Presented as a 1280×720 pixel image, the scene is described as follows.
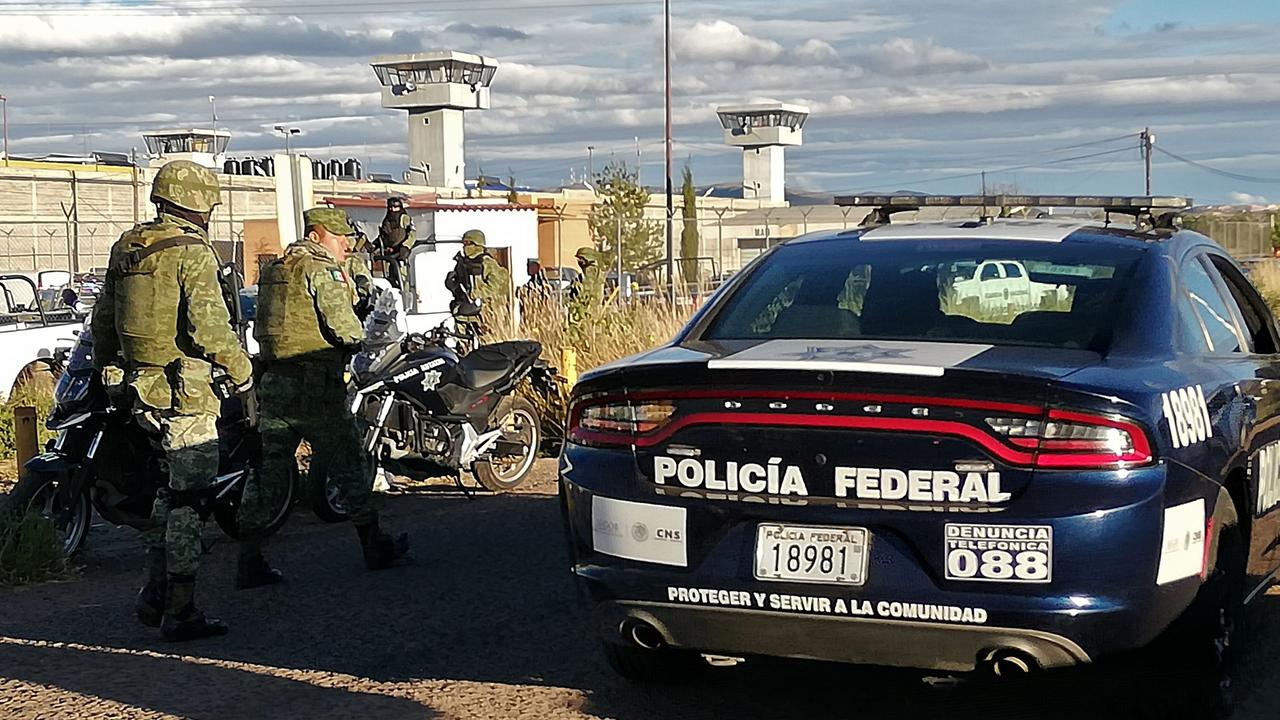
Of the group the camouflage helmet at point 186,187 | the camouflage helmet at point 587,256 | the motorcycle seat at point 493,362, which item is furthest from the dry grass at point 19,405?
the camouflage helmet at point 587,256

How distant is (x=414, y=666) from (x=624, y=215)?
2237 cm

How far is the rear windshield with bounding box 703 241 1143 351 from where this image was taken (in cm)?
518

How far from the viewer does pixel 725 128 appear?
104 m

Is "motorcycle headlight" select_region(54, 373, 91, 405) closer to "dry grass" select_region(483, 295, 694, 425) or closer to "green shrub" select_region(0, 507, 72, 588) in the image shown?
"green shrub" select_region(0, 507, 72, 588)

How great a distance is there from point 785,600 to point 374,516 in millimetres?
3851

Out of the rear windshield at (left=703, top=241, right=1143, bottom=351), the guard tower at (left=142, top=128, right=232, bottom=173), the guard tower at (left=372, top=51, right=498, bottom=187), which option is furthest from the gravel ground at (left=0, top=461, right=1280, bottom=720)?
the guard tower at (left=372, top=51, right=498, bottom=187)

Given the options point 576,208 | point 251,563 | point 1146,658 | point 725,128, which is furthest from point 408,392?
point 725,128

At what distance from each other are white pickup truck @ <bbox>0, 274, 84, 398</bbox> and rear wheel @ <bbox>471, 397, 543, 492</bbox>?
6681mm

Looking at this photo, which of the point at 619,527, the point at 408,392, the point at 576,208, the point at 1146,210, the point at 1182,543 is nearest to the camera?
the point at 1182,543

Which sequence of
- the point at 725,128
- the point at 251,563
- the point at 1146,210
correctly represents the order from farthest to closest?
1. the point at 725,128
2. the point at 251,563
3. the point at 1146,210

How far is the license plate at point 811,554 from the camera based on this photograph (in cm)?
441

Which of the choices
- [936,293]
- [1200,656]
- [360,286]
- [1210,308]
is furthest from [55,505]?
[1200,656]

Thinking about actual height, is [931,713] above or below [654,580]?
below

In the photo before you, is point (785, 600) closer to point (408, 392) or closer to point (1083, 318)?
point (1083, 318)
